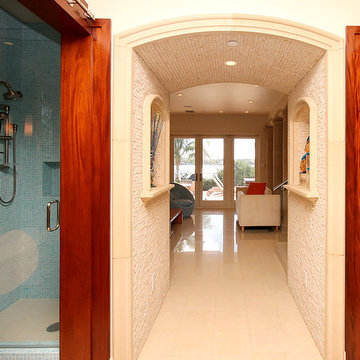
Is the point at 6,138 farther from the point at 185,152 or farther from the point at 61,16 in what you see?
the point at 185,152

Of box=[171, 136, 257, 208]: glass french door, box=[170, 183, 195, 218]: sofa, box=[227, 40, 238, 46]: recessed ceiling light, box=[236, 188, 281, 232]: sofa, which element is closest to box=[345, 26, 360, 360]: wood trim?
box=[227, 40, 238, 46]: recessed ceiling light

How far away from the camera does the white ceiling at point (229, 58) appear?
6.97 ft

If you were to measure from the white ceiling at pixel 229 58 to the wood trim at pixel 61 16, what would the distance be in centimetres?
39

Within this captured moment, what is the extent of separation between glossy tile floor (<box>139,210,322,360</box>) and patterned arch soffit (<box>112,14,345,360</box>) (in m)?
0.42

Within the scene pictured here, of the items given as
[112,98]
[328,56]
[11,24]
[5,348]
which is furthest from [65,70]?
[5,348]

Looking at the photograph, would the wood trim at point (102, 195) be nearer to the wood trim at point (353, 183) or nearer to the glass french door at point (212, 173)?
the wood trim at point (353, 183)

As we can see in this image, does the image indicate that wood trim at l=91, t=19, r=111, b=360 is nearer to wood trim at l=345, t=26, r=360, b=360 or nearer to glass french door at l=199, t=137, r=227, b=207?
wood trim at l=345, t=26, r=360, b=360

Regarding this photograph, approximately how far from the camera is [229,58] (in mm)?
2529

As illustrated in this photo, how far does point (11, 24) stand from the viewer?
7.56 ft

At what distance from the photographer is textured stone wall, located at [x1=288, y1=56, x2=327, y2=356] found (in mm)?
2166

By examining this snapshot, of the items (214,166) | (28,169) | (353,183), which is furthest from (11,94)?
(214,166)

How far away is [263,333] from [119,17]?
95.3 inches

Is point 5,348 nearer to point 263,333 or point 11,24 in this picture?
point 263,333

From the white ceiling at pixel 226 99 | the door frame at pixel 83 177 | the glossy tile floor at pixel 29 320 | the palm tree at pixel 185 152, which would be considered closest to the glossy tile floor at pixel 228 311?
the door frame at pixel 83 177
